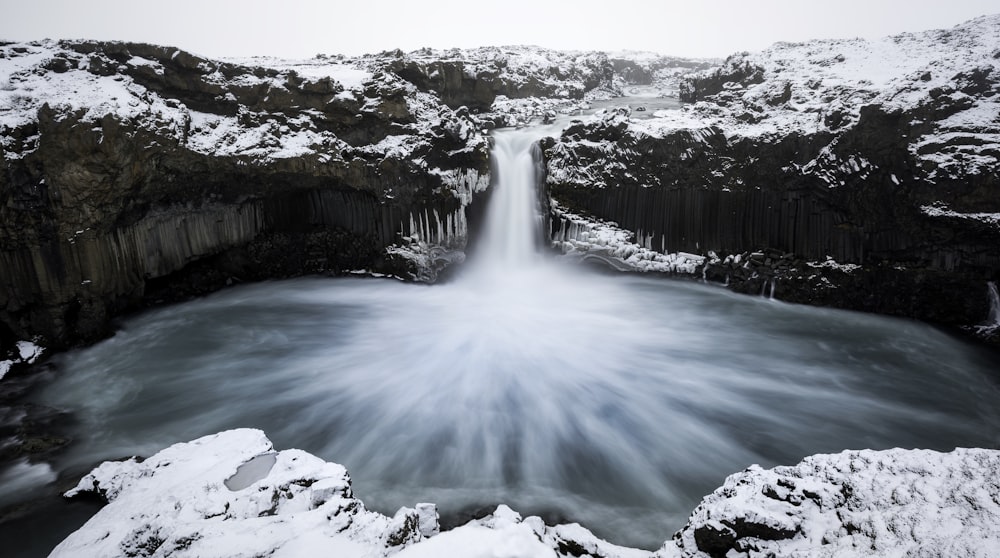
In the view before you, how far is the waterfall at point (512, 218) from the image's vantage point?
11.9m

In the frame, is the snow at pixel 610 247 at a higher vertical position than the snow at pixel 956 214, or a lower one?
lower

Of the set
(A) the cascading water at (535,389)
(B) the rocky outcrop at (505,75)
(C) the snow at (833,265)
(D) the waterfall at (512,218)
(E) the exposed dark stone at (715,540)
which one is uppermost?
(B) the rocky outcrop at (505,75)

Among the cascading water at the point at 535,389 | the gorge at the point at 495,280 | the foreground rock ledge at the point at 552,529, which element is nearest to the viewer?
the foreground rock ledge at the point at 552,529

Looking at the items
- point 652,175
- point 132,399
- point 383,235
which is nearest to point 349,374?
point 132,399

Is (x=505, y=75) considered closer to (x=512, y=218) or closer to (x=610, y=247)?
(x=512, y=218)

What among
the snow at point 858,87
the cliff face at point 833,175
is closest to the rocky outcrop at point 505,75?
the cliff face at point 833,175

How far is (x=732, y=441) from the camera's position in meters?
6.28

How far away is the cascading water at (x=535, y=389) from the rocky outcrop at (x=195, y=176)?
100 cm

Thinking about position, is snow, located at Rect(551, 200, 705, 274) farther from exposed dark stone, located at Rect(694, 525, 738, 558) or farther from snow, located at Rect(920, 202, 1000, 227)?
exposed dark stone, located at Rect(694, 525, 738, 558)

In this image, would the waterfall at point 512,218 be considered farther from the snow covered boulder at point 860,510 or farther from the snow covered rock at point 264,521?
the snow covered boulder at point 860,510

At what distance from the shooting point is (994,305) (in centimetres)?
871

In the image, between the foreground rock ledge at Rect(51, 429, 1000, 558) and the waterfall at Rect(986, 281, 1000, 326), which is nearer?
the foreground rock ledge at Rect(51, 429, 1000, 558)

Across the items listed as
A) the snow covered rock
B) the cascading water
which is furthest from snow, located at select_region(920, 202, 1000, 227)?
the snow covered rock

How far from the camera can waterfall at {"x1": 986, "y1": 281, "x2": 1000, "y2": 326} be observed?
340 inches
